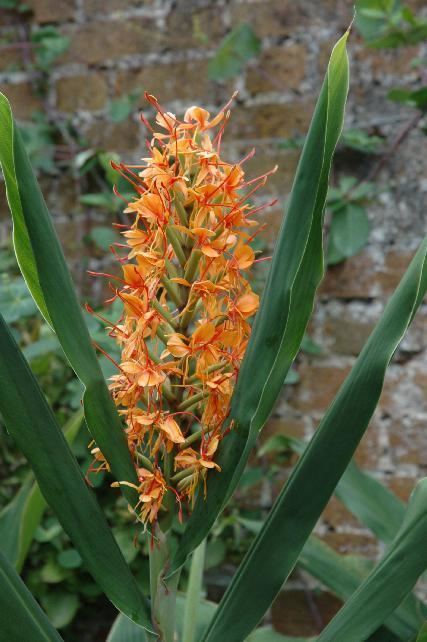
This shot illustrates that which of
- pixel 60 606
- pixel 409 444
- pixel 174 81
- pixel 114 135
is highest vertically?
pixel 174 81

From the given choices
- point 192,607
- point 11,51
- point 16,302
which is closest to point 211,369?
point 192,607

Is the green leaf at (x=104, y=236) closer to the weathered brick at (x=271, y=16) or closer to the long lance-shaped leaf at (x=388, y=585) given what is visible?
the weathered brick at (x=271, y=16)

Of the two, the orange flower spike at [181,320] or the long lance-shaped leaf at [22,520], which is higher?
the orange flower spike at [181,320]

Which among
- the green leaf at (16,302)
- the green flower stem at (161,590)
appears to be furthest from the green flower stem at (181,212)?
the green leaf at (16,302)

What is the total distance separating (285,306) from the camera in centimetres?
56

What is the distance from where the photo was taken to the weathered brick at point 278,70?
145 cm

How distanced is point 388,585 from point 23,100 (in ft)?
4.22

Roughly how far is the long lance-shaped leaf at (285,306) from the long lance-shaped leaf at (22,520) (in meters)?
0.33

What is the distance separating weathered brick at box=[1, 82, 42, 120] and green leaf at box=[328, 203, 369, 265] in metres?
0.62

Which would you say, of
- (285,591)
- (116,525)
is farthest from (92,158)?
(285,591)

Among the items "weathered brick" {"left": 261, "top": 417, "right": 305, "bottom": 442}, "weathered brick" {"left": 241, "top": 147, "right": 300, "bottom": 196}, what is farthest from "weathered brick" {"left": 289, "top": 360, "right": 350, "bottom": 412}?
"weathered brick" {"left": 241, "top": 147, "right": 300, "bottom": 196}

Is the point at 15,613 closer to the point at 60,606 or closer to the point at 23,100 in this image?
the point at 60,606

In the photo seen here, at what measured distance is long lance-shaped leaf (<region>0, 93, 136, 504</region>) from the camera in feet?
1.73

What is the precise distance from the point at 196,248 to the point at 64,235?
104cm
